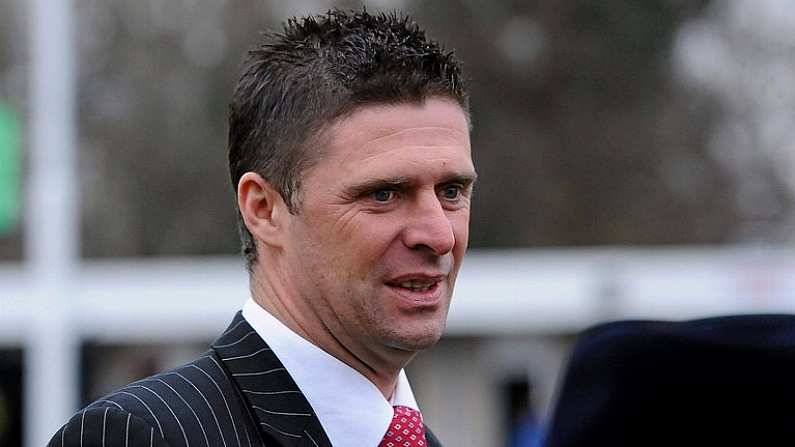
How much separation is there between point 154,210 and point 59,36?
50.6 ft

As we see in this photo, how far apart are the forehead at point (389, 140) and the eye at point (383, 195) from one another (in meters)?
0.04

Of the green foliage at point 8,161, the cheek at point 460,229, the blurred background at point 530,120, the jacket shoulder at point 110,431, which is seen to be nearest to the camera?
the jacket shoulder at point 110,431

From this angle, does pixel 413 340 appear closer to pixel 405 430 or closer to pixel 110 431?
pixel 405 430

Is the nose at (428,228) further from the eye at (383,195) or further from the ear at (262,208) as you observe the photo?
the ear at (262,208)

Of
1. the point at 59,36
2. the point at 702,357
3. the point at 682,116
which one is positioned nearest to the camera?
the point at 702,357

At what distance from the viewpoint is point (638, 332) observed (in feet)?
5.54

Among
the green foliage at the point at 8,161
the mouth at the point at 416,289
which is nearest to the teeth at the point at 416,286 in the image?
the mouth at the point at 416,289

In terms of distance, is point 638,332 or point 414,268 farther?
point 414,268

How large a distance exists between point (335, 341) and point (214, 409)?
275 mm

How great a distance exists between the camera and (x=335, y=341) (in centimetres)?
285

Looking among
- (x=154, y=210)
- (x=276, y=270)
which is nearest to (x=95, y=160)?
(x=154, y=210)

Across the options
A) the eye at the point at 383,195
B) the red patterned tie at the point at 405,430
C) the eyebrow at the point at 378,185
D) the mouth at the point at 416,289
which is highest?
the eyebrow at the point at 378,185

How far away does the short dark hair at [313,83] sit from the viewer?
9.23ft

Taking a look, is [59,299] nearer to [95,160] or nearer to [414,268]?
[414,268]
